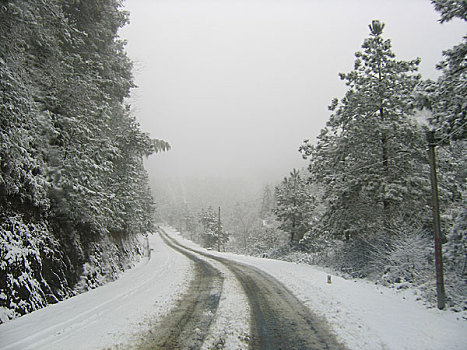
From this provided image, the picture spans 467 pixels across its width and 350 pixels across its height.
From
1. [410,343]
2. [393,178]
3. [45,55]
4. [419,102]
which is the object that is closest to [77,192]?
[45,55]

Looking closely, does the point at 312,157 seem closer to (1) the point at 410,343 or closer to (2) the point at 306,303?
(2) the point at 306,303

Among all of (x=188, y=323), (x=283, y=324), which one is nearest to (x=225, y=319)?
(x=188, y=323)

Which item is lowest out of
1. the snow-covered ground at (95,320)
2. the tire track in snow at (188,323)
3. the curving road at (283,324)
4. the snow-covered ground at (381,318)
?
the snow-covered ground at (95,320)

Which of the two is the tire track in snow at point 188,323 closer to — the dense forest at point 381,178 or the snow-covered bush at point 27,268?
the snow-covered bush at point 27,268

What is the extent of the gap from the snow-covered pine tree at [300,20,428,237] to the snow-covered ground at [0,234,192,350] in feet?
33.7

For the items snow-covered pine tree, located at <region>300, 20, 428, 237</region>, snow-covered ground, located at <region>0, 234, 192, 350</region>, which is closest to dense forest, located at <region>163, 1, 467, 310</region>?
snow-covered pine tree, located at <region>300, 20, 428, 237</region>

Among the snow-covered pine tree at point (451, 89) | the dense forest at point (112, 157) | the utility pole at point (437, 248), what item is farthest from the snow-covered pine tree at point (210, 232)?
the snow-covered pine tree at point (451, 89)

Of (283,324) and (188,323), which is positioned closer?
(188,323)

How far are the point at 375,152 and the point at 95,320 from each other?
15.0 metres

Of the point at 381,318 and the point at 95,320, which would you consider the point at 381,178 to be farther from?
the point at 95,320

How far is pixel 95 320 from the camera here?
7.21m

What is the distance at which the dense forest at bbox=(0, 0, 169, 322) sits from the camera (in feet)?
24.7

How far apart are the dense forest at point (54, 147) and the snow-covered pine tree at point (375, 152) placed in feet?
37.3

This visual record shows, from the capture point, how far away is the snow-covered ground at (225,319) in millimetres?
6000
